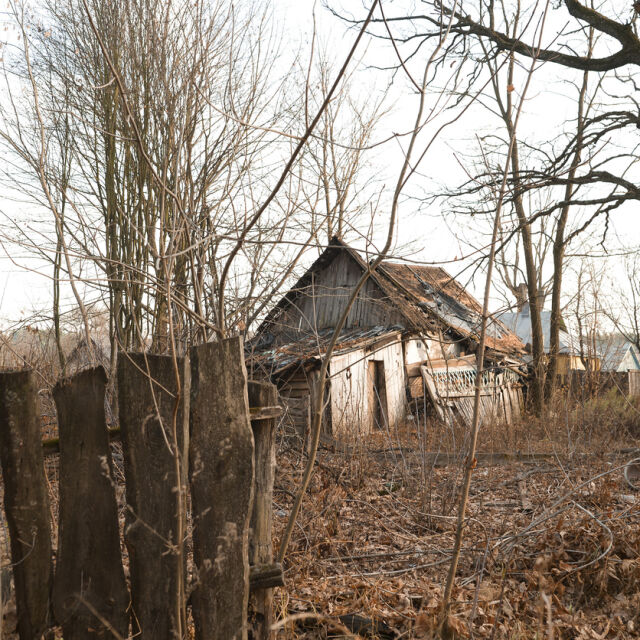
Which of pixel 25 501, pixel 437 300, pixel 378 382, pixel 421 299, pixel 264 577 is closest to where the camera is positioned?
pixel 25 501

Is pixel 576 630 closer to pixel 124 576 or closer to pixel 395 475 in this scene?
pixel 124 576

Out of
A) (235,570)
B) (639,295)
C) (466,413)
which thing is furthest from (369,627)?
(639,295)

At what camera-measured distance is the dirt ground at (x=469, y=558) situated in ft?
10.4

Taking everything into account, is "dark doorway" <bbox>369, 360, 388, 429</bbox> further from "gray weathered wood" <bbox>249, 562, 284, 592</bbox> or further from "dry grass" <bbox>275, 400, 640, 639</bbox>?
"gray weathered wood" <bbox>249, 562, 284, 592</bbox>

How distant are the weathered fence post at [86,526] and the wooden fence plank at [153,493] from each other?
93 millimetres

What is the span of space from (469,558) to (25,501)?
2.98m

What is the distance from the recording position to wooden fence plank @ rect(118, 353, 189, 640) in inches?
97.0

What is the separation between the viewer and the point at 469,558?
413 cm

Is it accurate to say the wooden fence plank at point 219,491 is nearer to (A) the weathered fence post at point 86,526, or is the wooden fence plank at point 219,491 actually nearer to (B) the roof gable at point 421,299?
(A) the weathered fence post at point 86,526

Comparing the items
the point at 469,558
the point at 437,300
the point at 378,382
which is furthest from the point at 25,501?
the point at 437,300

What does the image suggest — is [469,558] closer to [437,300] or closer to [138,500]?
[138,500]

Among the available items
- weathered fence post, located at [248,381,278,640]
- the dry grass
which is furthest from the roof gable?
weathered fence post, located at [248,381,278,640]

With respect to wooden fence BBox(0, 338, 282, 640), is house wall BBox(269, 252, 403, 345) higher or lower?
higher

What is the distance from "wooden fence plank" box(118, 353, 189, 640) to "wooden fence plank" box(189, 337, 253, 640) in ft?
0.25
